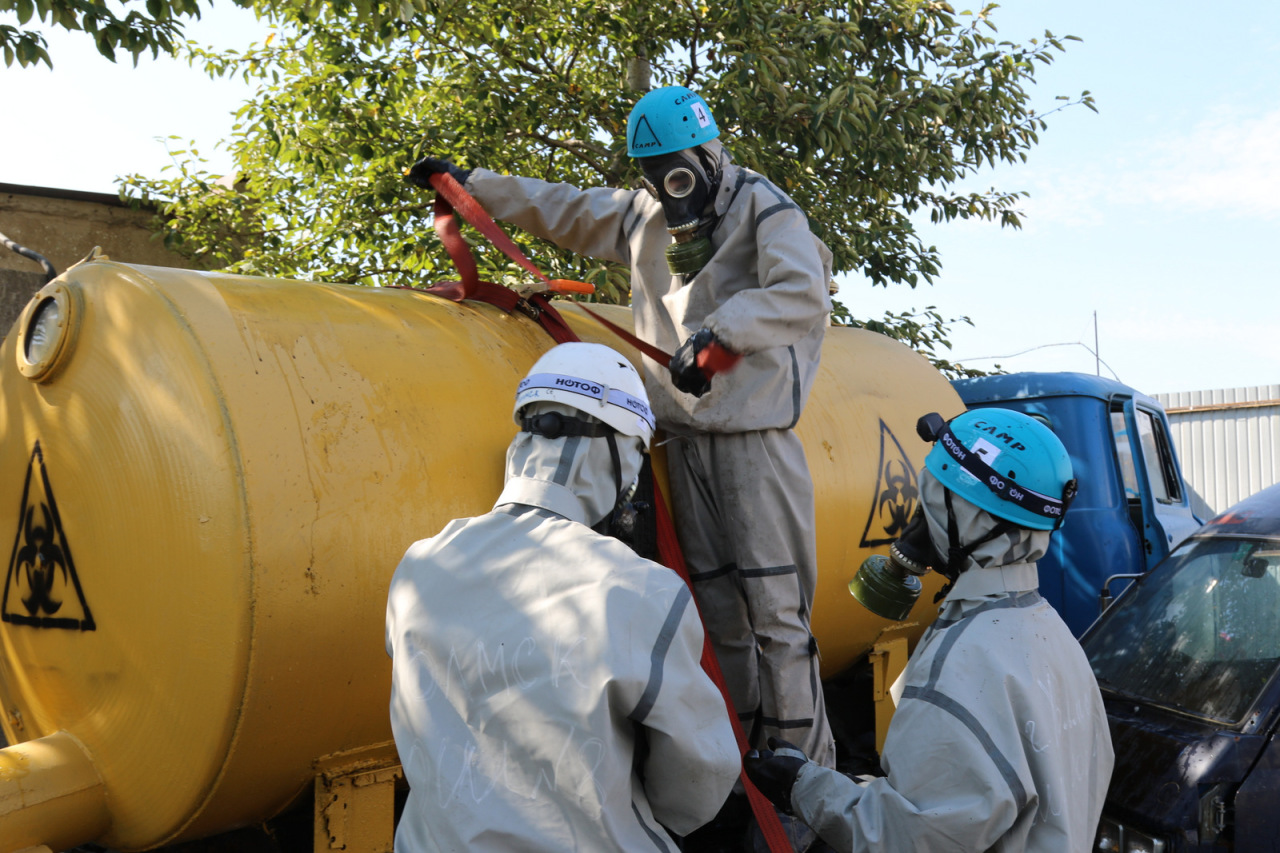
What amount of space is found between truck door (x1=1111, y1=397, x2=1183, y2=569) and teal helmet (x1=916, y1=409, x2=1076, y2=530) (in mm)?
4198

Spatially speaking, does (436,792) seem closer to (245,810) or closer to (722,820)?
(245,810)

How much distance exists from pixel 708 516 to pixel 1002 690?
1.53 m

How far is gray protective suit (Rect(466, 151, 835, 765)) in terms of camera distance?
3088mm

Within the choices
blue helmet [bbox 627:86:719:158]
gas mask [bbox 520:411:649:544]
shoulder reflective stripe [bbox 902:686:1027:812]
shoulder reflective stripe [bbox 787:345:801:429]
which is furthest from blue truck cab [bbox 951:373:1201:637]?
gas mask [bbox 520:411:649:544]

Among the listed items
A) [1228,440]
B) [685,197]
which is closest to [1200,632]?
[685,197]

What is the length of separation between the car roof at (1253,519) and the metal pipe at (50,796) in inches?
147

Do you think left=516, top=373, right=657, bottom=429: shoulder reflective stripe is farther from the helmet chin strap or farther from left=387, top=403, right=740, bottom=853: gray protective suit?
the helmet chin strap

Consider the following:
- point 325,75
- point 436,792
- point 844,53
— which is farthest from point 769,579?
point 325,75

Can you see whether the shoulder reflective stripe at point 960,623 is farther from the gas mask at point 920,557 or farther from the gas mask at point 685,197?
the gas mask at point 685,197

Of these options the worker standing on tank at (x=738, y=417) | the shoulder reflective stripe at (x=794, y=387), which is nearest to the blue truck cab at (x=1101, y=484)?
the shoulder reflective stripe at (x=794, y=387)

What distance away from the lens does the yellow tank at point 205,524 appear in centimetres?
234

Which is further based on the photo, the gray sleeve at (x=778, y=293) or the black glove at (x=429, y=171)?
the black glove at (x=429, y=171)

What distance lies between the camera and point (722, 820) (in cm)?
324

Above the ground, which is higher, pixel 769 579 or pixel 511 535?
pixel 511 535
